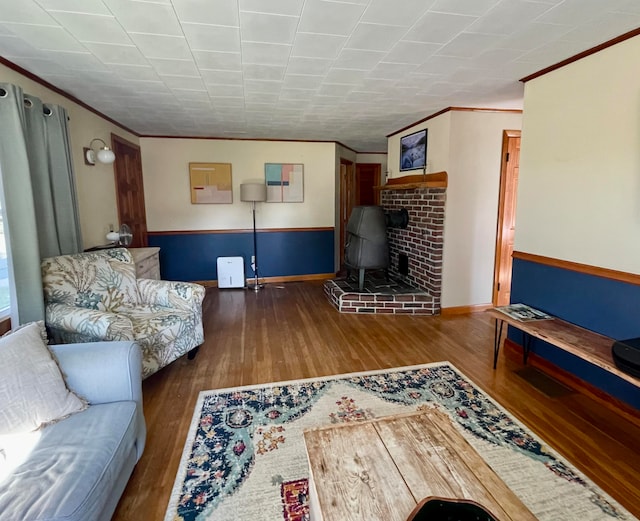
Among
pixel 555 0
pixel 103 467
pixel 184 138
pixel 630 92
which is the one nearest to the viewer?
pixel 103 467

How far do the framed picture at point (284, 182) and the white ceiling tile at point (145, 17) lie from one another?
10.6ft

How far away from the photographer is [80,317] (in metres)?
2.06

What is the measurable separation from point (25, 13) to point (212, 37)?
896mm

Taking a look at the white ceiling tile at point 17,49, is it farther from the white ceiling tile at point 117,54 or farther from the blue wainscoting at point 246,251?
the blue wainscoting at point 246,251

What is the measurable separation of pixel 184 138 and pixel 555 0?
14.9 ft

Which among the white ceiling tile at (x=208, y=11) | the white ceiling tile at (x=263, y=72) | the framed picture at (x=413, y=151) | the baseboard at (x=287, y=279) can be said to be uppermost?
the white ceiling tile at (x=263, y=72)

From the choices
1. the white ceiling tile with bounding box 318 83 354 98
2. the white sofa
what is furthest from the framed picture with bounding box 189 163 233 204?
the white sofa

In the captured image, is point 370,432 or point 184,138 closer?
point 370,432

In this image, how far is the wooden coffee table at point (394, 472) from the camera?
999mm

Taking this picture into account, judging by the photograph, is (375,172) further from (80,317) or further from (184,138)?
(80,317)

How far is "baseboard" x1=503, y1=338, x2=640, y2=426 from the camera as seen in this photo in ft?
6.70

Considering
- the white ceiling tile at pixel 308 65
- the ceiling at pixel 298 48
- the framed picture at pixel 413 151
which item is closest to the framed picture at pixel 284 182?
the framed picture at pixel 413 151

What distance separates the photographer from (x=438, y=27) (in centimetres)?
187

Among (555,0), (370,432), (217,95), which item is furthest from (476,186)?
(370,432)
